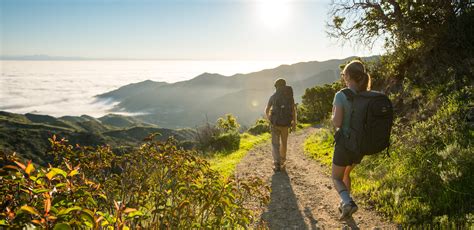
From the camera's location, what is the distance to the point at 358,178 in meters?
7.73

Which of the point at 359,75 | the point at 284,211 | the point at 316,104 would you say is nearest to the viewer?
the point at 359,75

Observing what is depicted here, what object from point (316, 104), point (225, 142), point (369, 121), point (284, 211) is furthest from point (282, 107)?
point (316, 104)

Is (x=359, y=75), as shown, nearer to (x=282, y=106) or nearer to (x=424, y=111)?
(x=282, y=106)

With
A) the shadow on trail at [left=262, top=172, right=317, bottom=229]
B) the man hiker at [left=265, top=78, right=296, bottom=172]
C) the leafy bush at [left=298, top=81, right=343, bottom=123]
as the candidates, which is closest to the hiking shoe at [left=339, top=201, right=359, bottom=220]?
the shadow on trail at [left=262, top=172, right=317, bottom=229]

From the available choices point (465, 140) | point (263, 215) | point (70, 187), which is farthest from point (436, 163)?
point (70, 187)

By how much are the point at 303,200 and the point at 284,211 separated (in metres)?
0.80

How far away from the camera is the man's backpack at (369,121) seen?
4.45 m

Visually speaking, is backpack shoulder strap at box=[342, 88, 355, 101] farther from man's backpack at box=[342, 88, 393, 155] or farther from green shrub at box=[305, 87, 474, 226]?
green shrub at box=[305, 87, 474, 226]

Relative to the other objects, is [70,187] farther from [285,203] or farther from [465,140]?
[465,140]

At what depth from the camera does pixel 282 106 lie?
8711 millimetres

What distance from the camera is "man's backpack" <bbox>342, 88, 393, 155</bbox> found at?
445 centimetres

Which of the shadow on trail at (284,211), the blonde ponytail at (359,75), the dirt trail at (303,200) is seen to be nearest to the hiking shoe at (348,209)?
the dirt trail at (303,200)

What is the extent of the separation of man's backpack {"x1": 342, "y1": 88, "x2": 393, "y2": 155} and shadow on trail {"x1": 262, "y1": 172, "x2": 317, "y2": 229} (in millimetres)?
2000

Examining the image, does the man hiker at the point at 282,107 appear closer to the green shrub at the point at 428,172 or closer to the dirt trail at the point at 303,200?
the dirt trail at the point at 303,200
